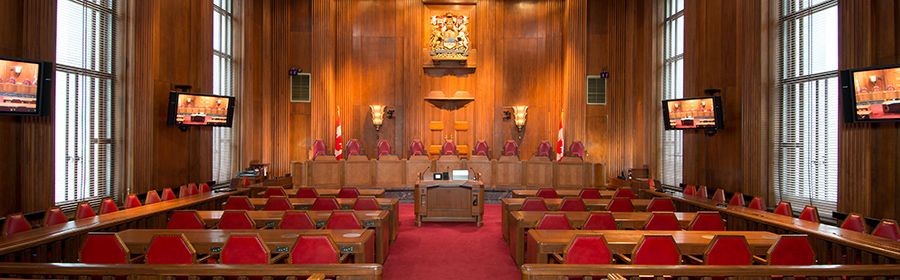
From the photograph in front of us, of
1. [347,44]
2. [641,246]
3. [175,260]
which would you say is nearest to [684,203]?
[641,246]

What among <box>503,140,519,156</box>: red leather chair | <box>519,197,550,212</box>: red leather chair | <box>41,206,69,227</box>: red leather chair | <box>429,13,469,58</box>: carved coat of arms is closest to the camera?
<box>41,206,69,227</box>: red leather chair

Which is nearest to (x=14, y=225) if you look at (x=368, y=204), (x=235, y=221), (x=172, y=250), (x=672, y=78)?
(x=235, y=221)

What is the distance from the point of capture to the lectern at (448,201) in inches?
319

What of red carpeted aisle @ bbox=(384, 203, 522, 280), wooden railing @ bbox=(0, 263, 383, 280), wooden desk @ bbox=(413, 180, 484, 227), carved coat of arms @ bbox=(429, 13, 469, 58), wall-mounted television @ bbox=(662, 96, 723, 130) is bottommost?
red carpeted aisle @ bbox=(384, 203, 522, 280)

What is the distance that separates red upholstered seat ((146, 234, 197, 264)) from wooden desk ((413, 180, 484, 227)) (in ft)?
15.5

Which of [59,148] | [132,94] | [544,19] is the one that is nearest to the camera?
[59,148]

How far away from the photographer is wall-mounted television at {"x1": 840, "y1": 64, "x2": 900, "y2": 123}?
16.4ft

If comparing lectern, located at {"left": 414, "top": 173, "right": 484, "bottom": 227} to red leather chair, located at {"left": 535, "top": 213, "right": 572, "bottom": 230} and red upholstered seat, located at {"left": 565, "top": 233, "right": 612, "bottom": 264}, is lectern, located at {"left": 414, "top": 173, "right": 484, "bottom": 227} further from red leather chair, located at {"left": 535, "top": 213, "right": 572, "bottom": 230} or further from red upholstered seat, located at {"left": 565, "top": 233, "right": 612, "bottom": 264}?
red upholstered seat, located at {"left": 565, "top": 233, "right": 612, "bottom": 264}

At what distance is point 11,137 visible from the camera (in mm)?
5625

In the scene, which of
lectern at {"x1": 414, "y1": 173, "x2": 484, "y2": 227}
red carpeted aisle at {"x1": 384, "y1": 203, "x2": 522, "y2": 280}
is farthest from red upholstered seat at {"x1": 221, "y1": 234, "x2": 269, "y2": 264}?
lectern at {"x1": 414, "y1": 173, "x2": 484, "y2": 227}

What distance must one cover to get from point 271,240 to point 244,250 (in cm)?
63

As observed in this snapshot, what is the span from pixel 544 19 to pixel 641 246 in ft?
39.4

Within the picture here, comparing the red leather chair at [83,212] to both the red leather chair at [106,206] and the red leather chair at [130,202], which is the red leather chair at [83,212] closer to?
the red leather chair at [106,206]

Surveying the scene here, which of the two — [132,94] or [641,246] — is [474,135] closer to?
[132,94]
